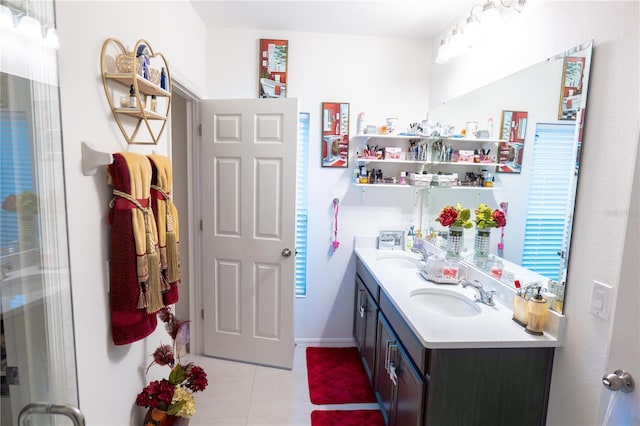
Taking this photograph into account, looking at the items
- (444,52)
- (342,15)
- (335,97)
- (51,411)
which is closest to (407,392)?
(51,411)

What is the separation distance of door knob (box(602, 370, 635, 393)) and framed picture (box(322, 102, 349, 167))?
2.05 meters

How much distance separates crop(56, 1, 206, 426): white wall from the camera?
41.3 inches

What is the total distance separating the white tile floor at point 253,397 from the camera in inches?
76.8

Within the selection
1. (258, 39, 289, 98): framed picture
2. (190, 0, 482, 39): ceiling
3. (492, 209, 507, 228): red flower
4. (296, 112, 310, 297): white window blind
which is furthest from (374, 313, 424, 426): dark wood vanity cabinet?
(190, 0, 482, 39): ceiling

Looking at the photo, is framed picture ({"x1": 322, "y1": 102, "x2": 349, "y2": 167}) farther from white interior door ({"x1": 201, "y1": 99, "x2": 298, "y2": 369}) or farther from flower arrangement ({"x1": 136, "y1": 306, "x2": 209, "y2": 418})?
flower arrangement ({"x1": 136, "y1": 306, "x2": 209, "y2": 418})

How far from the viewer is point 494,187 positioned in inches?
72.3

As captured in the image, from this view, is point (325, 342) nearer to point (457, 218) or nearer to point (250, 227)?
point (250, 227)

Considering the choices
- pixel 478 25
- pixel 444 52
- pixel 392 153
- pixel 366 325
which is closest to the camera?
pixel 478 25

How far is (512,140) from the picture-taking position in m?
1.65

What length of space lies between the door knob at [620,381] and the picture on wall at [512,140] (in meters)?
0.99

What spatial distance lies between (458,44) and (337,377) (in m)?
2.43

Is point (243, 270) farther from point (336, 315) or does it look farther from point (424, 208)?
point (424, 208)

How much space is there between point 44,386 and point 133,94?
1.05m

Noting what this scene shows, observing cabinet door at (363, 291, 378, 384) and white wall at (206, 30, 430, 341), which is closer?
cabinet door at (363, 291, 378, 384)
